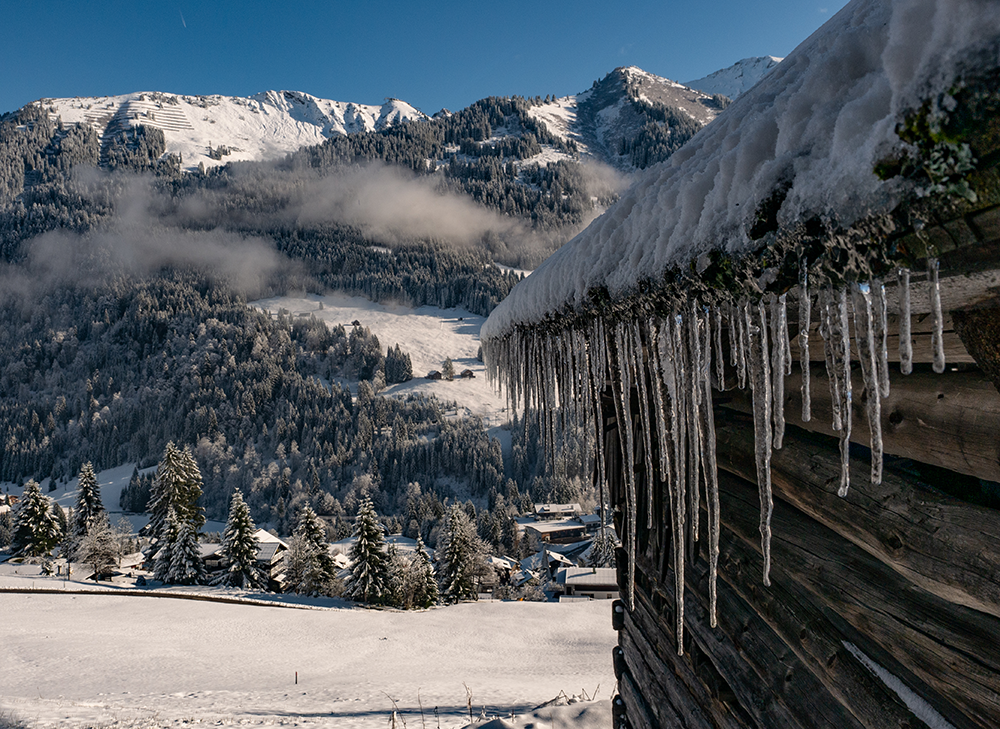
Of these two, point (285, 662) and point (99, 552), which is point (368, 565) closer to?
point (285, 662)

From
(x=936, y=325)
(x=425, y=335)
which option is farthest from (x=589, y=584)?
Result: (x=425, y=335)

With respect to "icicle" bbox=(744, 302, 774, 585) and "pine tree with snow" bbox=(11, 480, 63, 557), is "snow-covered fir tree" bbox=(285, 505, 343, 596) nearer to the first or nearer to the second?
"pine tree with snow" bbox=(11, 480, 63, 557)

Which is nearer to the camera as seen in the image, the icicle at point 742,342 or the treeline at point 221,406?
the icicle at point 742,342

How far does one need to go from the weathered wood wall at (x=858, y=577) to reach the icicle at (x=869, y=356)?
38 cm

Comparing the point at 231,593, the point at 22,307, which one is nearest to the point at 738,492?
the point at 231,593

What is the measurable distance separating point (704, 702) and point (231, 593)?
29.5 m

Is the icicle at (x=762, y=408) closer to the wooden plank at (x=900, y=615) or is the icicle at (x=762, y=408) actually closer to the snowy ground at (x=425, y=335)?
the wooden plank at (x=900, y=615)

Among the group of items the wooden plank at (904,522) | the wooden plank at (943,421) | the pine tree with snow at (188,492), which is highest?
the wooden plank at (943,421)

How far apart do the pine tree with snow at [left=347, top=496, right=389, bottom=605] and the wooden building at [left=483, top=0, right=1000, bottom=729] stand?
83.9 ft

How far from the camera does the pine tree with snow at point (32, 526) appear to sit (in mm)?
33406

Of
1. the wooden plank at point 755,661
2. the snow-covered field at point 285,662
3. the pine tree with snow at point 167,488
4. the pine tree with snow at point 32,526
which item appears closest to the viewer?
the wooden plank at point 755,661

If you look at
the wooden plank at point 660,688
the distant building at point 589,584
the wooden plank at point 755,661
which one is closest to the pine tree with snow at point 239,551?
the distant building at point 589,584

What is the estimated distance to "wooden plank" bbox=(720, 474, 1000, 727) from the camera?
133 cm

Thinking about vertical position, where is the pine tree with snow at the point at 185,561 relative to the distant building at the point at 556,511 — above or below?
above
